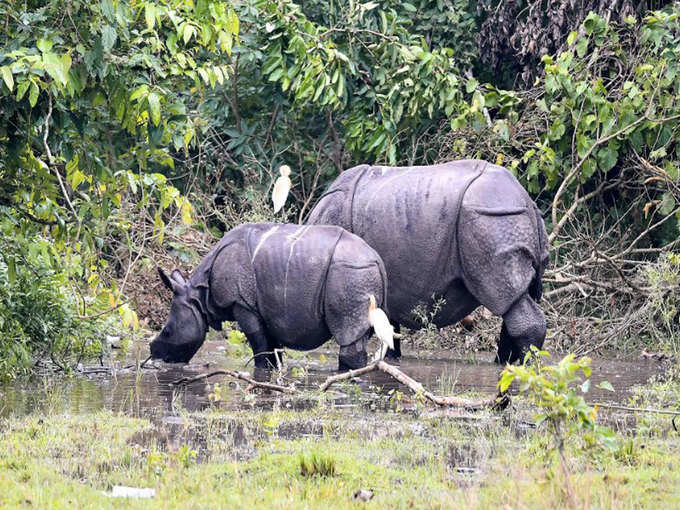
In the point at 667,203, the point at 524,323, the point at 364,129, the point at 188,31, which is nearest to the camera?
the point at 188,31

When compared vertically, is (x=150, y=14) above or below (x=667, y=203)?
above

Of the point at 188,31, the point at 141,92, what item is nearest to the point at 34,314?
the point at 141,92

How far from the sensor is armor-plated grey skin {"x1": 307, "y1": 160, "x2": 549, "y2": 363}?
9125 millimetres

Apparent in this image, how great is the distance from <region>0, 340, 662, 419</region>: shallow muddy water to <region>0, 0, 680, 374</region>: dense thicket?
23.7 inches

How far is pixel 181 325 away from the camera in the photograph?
964 centimetres

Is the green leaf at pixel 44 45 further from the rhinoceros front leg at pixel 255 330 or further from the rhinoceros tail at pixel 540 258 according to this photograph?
the rhinoceros tail at pixel 540 258

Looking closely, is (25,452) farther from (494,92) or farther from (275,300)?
(494,92)

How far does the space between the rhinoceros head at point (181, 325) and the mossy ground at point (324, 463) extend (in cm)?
284

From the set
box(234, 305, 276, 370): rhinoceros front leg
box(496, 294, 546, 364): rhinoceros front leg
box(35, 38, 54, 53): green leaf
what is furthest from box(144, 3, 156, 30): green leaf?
box(496, 294, 546, 364): rhinoceros front leg

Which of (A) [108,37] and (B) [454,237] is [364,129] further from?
(A) [108,37]

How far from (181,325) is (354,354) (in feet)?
5.30

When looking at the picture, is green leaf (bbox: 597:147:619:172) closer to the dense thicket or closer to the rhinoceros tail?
the dense thicket

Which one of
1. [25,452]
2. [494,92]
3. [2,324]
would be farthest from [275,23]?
[25,452]

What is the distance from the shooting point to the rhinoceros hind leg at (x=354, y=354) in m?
8.86
